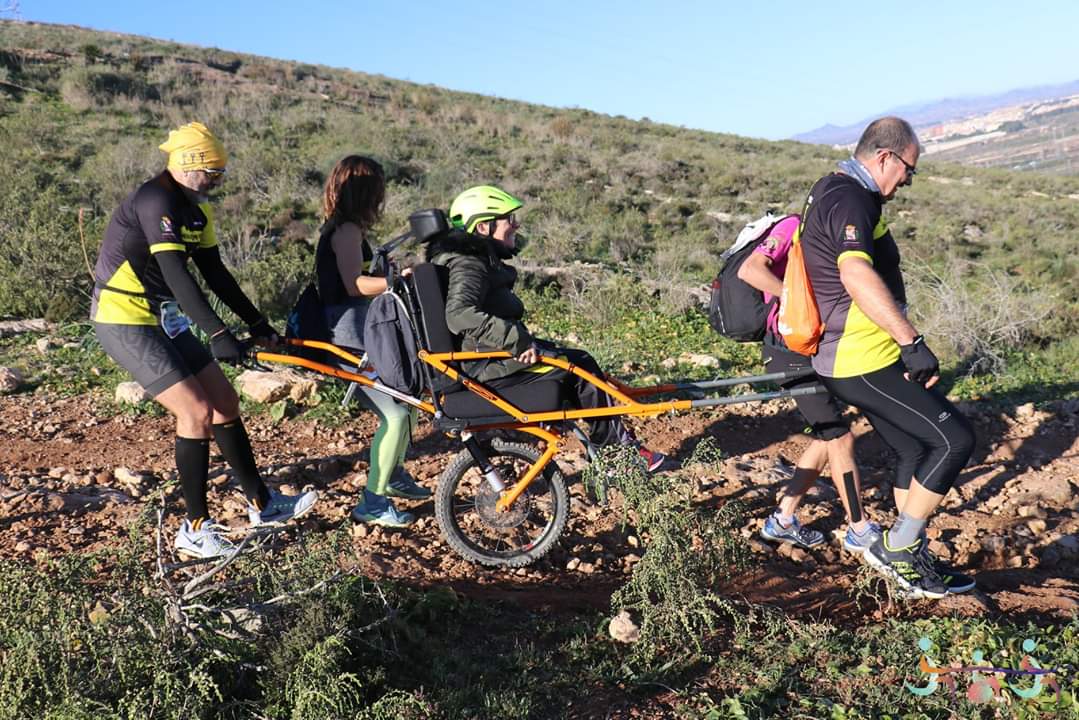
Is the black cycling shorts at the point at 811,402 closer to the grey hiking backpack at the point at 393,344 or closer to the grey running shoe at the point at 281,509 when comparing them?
the grey hiking backpack at the point at 393,344

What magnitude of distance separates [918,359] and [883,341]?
24 centimetres

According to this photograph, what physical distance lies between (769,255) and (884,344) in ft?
2.60

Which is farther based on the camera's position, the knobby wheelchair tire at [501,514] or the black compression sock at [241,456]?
the knobby wheelchair tire at [501,514]

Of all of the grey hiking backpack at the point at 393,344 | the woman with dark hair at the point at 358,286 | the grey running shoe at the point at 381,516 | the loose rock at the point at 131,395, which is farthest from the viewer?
the loose rock at the point at 131,395

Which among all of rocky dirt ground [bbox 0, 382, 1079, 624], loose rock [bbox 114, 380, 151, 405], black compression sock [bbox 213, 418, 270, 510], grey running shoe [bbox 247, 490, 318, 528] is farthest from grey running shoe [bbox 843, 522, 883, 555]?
loose rock [bbox 114, 380, 151, 405]

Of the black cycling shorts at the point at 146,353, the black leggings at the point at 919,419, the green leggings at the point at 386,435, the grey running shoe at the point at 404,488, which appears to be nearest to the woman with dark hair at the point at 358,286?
the green leggings at the point at 386,435

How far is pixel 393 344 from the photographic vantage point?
4.00 metres

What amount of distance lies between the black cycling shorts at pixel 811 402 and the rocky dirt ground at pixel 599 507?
1.90 feet

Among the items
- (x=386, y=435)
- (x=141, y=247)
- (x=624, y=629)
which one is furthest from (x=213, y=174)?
(x=624, y=629)

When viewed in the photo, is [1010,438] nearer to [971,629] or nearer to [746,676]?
[971,629]

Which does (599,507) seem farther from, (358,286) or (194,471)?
(194,471)

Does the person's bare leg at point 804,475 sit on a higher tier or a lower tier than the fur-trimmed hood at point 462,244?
lower

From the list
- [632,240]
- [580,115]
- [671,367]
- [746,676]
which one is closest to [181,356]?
[746,676]

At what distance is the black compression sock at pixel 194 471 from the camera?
12.3 feet
